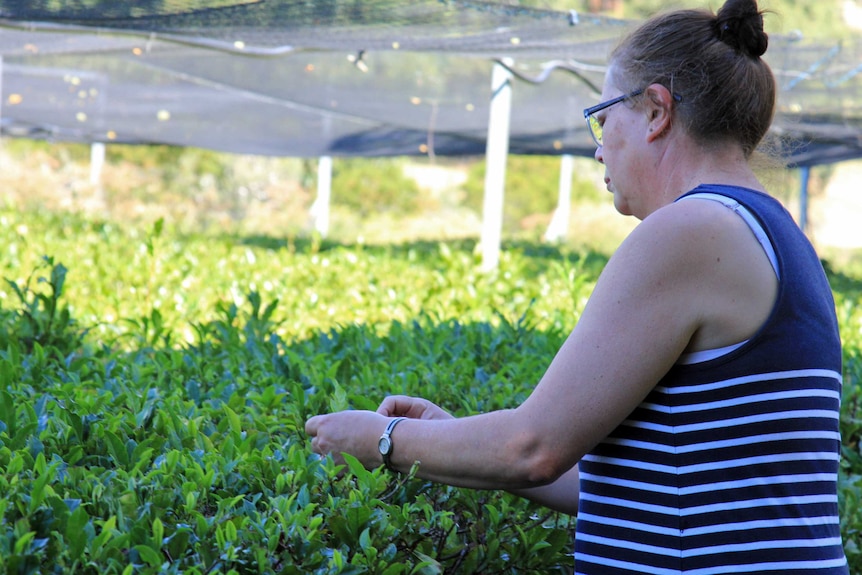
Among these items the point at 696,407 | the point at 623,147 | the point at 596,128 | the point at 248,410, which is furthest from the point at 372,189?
the point at 696,407

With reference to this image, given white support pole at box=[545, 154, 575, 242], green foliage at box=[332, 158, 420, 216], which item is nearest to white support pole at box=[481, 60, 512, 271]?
white support pole at box=[545, 154, 575, 242]

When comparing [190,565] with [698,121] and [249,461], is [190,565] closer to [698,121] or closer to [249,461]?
[249,461]

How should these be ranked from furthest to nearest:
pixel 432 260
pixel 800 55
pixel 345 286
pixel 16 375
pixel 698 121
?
1. pixel 432 260
2. pixel 800 55
3. pixel 345 286
4. pixel 16 375
5. pixel 698 121

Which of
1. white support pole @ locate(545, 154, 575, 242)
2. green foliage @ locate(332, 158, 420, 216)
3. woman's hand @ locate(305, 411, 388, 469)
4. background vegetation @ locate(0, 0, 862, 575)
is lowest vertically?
green foliage @ locate(332, 158, 420, 216)

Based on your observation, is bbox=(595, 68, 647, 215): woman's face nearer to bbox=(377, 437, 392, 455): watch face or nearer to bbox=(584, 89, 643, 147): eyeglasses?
bbox=(584, 89, 643, 147): eyeglasses

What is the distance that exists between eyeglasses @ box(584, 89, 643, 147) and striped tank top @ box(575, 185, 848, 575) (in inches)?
9.8

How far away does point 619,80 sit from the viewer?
1.79 metres

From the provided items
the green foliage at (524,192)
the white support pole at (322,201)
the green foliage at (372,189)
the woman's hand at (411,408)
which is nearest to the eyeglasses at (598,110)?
the woman's hand at (411,408)

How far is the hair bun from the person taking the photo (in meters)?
1.68

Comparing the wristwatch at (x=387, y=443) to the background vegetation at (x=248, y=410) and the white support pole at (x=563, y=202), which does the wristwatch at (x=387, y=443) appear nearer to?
the background vegetation at (x=248, y=410)

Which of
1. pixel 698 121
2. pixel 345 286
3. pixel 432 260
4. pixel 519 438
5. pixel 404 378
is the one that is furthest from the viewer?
pixel 432 260

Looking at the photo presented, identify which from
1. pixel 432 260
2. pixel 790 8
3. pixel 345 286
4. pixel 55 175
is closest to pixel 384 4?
pixel 345 286

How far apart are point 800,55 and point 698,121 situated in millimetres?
6423

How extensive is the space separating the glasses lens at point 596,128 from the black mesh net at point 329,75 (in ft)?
1.63
